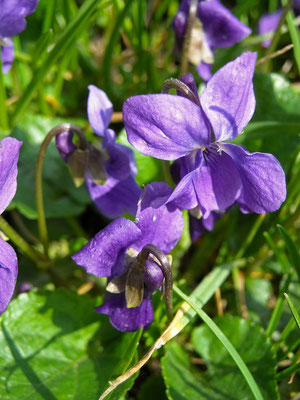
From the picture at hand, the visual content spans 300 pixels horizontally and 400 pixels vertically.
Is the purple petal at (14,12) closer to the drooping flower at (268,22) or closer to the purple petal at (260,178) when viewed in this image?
the purple petal at (260,178)

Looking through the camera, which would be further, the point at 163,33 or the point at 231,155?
the point at 163,33

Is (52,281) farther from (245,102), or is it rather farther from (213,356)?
(245,102)

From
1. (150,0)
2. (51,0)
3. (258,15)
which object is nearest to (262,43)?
(258,15)

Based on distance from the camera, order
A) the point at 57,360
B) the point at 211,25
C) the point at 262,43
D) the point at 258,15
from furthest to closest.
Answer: the point at 258,15 < the point at 262,43 < the point at 211,25 < the point at 57,360

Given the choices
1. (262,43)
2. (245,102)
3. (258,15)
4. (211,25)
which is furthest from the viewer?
(258,15)

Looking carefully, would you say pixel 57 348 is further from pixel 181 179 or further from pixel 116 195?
pixel 181 179

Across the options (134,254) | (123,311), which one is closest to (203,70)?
(134,254)

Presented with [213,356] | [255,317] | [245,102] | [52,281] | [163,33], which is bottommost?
[255,317]
